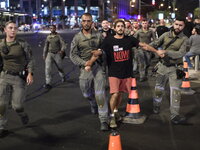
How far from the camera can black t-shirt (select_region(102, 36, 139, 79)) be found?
242 inches

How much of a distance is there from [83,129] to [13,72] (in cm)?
162

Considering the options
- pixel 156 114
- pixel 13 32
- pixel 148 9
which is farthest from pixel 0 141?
pixel 148 9

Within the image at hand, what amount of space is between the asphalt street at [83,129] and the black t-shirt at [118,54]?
105 centimetres

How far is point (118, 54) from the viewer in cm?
615

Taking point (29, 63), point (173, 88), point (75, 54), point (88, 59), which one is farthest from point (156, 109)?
point (29, 63)

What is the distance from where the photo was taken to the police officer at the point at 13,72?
569 centimetres

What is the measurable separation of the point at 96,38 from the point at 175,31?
1.52 metres

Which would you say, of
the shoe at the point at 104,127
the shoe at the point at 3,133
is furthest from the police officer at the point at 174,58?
the shoe at the point at 3,133

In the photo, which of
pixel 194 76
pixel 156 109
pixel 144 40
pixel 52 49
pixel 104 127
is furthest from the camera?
pixel 194 76

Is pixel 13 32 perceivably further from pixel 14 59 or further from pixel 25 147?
pixel 25 147

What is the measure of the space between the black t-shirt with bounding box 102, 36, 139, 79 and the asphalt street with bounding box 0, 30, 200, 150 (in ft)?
3.44

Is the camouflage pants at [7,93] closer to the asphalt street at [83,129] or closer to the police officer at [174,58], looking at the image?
the asphalt street at [83,129]

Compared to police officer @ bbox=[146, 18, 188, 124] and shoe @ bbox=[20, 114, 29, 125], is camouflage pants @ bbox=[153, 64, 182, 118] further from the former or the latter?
shoe @ bbox=[20, 114, 29, 125]

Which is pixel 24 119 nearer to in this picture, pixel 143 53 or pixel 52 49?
pixel 52 49
